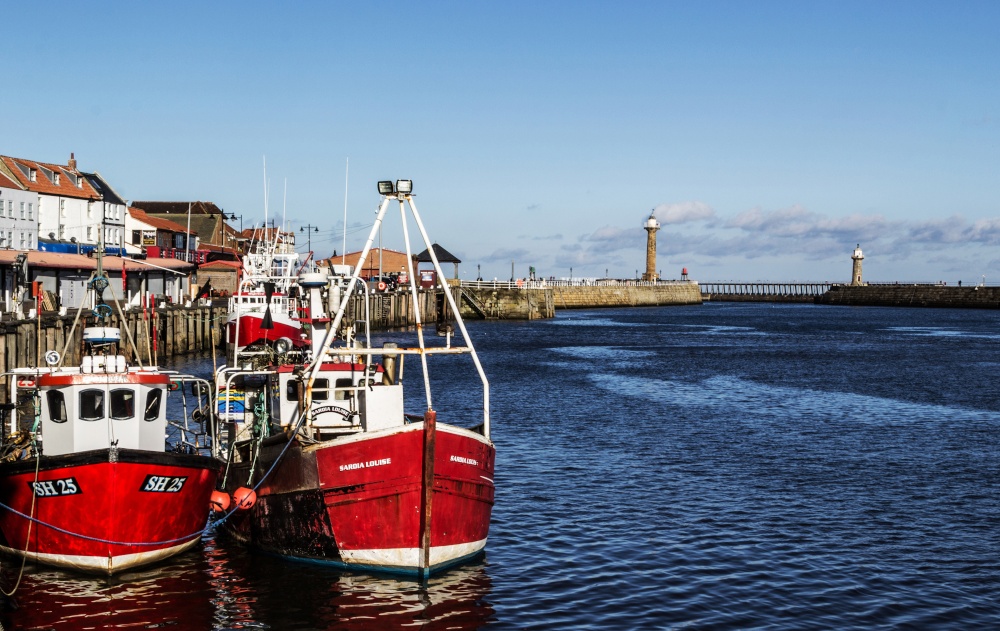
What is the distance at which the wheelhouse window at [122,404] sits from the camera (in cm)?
2134

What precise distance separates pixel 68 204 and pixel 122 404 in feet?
253

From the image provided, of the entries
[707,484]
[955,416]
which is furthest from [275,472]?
[955,416]

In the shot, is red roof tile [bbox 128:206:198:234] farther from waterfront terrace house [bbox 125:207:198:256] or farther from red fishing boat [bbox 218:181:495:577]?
red fishing boat [bbox 218:181:495:577]

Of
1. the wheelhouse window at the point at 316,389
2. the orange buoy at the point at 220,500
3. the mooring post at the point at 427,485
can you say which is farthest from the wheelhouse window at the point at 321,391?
the mooring post at the point at 427,485

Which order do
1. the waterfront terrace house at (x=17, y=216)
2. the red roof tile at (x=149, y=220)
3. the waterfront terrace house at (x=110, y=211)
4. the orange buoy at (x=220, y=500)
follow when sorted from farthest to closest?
the red roof tile at (x=149, y=220), the waterfront terrace house at (x=110, y=211), the waterfront terrace house at (x=17, y=216), the orange buoy at (x=220, y=500)

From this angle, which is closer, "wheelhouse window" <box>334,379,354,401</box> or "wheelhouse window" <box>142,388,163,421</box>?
"wheelhouse window" <box>142,388,163,421</box>

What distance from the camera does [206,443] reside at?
27.2 m

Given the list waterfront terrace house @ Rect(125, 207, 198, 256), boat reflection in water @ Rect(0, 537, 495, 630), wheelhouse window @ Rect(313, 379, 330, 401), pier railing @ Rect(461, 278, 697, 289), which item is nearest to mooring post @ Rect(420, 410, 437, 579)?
boat reflection in water @ Rect(0, 537, 495, 630)

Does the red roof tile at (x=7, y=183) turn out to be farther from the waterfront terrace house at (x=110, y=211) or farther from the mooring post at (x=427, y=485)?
the mooring post at (x=427, y=485)

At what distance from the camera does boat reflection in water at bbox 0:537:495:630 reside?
1822 cm

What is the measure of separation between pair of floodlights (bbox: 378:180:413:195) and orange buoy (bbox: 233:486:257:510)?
6360 mm

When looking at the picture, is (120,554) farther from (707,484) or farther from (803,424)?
(803,424)

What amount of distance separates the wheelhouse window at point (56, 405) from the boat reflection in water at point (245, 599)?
2812 mm

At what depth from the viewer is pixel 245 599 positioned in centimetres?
1947
